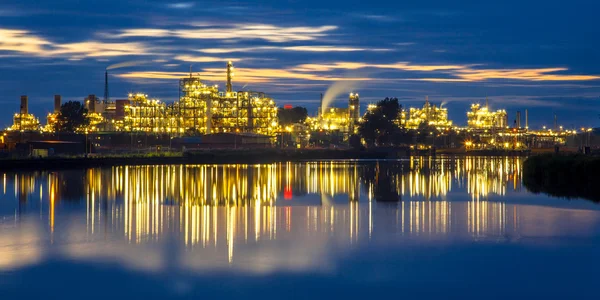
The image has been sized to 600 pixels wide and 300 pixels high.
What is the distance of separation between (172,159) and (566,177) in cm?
6373

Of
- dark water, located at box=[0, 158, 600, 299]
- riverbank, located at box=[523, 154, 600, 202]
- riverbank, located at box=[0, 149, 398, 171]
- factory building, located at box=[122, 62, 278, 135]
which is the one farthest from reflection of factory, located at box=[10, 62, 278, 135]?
dark water, located at box=[0, 158, 600, 299]

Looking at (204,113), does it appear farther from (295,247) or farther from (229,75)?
(295,247)

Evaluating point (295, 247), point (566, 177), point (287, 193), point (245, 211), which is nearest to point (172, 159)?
point (287, 193)

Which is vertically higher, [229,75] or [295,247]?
[229,75]

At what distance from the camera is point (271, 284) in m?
19.3

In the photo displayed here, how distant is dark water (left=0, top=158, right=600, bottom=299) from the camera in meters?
19.1

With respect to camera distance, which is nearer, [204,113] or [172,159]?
[172,159]

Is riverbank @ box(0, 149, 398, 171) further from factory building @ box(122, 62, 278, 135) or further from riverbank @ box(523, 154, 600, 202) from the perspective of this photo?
riverbank @ box(523, 154, 600, 202)

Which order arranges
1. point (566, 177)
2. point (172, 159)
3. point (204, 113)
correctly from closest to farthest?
point (566, 177)
point (172, 159)
point (204, 113)

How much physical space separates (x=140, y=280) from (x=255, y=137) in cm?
14149

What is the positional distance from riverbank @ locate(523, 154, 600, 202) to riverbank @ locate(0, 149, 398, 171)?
152ft

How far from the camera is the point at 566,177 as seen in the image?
54.0 meters

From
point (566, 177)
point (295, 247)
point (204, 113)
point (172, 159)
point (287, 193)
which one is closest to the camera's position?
point (295, 247)

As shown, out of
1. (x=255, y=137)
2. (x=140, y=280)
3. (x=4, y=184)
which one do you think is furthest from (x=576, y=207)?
(x=255, y=137)
